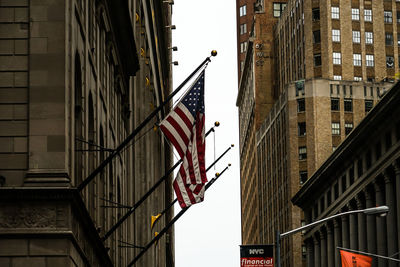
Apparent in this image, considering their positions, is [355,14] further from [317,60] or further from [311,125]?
[311,125]

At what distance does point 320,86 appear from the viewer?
13275 cm

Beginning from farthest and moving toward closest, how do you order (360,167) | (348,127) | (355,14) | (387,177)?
(355,14) < (348,127) < (360,167) < (387,177)

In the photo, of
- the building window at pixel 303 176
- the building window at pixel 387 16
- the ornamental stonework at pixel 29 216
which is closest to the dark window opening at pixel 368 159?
the building window at pixel 303 176

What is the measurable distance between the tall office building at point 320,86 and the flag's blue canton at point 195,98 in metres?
103

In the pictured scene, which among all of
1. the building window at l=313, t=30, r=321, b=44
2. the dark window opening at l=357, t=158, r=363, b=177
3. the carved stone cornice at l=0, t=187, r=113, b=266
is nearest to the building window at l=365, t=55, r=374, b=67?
the building window at l=313, t=30, r=321, b=44

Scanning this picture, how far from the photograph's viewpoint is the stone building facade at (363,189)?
3255 inches

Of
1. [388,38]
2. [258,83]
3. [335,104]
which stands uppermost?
[258,83]

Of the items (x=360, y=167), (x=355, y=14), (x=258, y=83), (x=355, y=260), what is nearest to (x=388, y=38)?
(x=355, y=14)

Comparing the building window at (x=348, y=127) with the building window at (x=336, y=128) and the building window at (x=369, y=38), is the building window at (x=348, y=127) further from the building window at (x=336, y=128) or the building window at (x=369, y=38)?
the building window at (x=369, y=38)

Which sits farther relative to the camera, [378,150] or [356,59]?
[356,59]

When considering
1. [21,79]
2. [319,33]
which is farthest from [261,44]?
[21,79]

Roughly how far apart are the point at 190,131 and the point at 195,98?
943mm

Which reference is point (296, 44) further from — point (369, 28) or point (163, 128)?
point (163, 128)

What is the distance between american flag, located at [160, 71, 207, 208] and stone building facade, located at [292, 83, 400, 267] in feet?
171
